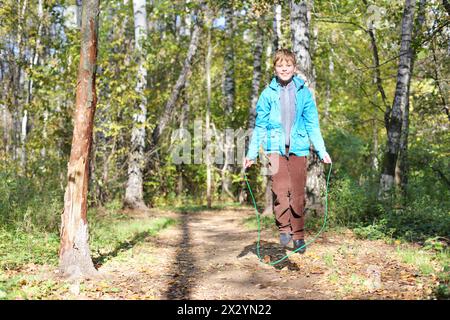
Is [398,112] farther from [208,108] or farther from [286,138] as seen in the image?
[208,108]

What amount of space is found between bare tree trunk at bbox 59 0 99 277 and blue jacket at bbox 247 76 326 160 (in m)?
1.94

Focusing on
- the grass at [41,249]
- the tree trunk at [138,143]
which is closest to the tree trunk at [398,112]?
the grass at [41,249]

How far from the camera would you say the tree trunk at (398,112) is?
1006 cm

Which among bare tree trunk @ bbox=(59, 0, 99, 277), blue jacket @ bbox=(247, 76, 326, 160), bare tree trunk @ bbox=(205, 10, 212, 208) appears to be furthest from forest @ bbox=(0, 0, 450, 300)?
blue jacket @ bbox=(247, 76, 326, 160)

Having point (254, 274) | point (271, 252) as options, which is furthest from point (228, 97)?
point (254, 274)

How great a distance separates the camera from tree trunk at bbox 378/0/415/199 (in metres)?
10.1

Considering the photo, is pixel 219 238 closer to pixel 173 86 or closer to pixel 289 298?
pixel 289 298

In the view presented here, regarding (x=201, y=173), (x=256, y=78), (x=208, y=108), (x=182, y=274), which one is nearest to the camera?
(x=182, y=274)

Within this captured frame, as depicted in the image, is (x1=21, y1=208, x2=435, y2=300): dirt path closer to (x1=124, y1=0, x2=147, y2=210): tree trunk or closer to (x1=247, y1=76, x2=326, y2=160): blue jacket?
(x1=247, y1=76, x2=326, y2=160): blue jacket

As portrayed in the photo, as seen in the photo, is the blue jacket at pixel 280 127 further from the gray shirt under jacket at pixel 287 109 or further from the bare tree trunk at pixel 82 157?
the bare tree trunk at pixel 82 157

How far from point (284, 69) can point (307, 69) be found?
3.57 meters

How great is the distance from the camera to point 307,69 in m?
8.78

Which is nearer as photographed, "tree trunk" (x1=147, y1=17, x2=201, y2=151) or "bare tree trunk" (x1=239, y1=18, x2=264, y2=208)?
"tree trunk" (x1=147, y1=17, x2=201, y2=151)
